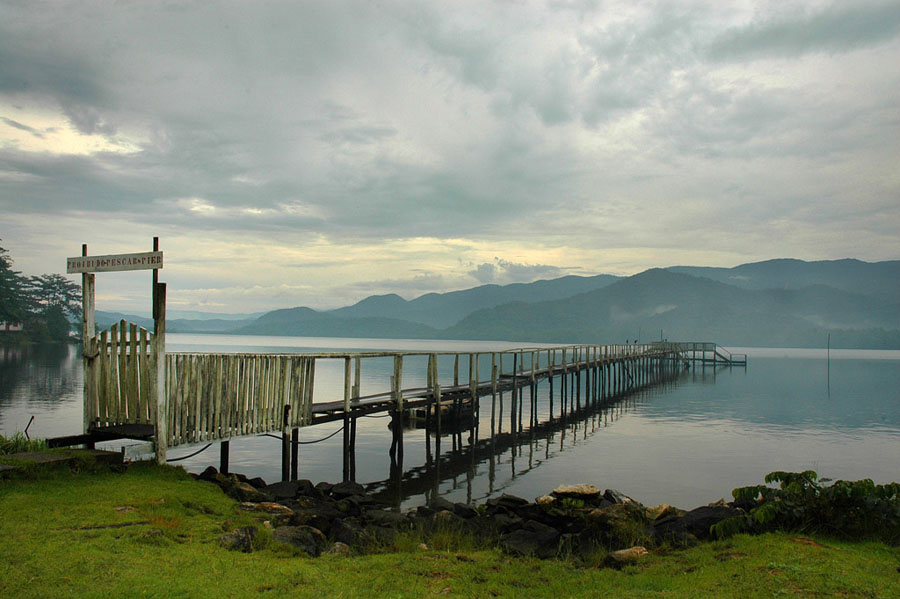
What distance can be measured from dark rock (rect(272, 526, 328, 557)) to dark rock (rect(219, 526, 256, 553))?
1.40 ft

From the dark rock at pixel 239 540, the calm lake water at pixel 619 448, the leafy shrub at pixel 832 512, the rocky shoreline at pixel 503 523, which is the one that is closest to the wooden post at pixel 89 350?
the rocky shoreline at pixel 503 523

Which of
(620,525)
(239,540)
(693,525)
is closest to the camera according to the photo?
(239,540)

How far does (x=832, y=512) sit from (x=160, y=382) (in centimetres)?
1172

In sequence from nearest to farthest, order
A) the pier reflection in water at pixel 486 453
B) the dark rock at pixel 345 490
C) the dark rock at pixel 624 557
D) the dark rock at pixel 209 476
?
the dark rock at pixel 624 557
the dark rock at pixel 209 476
the dark rock at pixel 345 490
the pier reflection in water at pixel 486 453

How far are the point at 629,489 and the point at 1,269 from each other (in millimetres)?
103957

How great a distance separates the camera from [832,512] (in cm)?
985

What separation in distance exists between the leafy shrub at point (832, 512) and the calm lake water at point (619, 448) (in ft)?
28.7

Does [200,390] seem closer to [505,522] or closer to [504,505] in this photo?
[505,522]

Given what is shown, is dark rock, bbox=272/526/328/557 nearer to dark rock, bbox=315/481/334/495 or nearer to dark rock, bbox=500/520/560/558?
dark rock, bbox=500/520/560/558

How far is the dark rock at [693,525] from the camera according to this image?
1047 centimetres

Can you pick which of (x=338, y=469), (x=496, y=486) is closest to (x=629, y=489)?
(x=496, y=486)

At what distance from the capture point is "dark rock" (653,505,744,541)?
10469 mm

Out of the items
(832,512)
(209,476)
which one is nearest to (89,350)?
(209,476)

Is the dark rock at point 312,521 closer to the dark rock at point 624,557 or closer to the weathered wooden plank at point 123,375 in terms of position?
the weathered wooden plank at point 123,375
